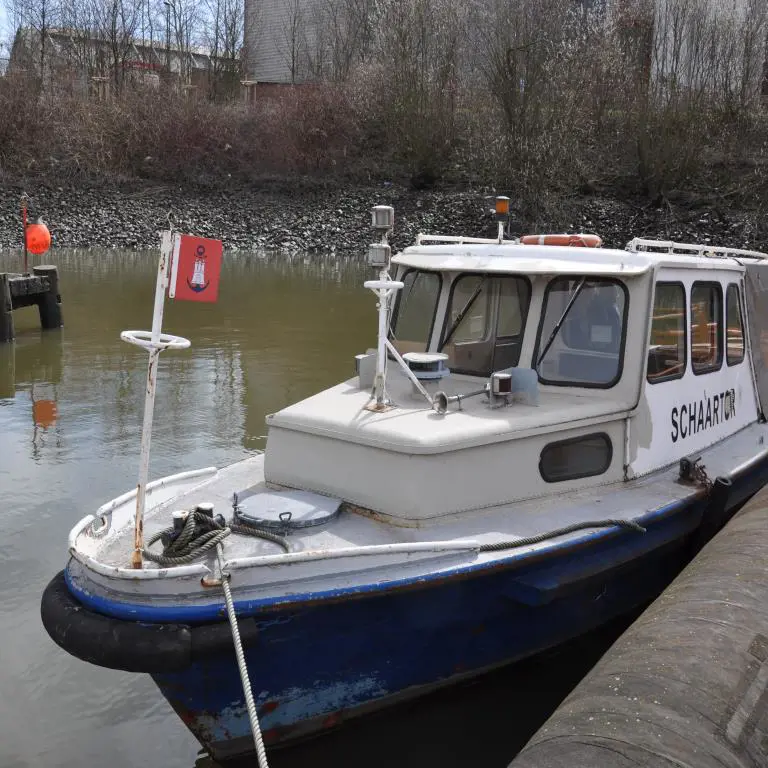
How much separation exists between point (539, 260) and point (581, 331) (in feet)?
1.78

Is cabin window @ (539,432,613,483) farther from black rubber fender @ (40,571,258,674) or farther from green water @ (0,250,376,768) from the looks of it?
green water @ (0,250,376,768)

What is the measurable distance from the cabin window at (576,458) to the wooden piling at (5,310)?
461 inches

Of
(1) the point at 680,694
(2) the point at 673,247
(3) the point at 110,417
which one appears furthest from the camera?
(3) the point at 110,417

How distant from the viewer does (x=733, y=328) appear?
7.54 meters

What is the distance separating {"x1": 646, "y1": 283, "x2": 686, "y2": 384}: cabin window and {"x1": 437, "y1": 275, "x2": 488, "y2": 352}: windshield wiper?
1.20 m

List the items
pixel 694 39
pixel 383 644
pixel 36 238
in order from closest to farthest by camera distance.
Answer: pixel 383 644
pixel 36 238
pixel 694 39

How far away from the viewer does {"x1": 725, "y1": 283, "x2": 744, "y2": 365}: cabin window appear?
7310 millimetres

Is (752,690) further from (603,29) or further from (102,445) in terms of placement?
(603,29)

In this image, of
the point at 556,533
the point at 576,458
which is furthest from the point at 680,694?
the point at 576,458

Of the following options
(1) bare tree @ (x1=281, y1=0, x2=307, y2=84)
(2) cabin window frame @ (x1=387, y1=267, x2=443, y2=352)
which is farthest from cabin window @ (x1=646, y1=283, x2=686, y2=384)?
(1) bare tree @ (x1=281, y1=0, x2=307, y2=84)

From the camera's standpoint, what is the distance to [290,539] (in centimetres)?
494

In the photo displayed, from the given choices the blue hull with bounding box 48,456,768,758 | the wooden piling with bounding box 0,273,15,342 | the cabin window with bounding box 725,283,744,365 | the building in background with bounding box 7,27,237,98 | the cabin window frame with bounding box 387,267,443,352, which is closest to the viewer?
the blue hull with bounding box 48,456,768,758

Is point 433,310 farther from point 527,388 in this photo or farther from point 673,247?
point 673,247

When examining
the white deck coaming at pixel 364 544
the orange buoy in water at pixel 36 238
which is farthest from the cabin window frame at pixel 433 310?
the orange buoy in water at pixel 36 238
